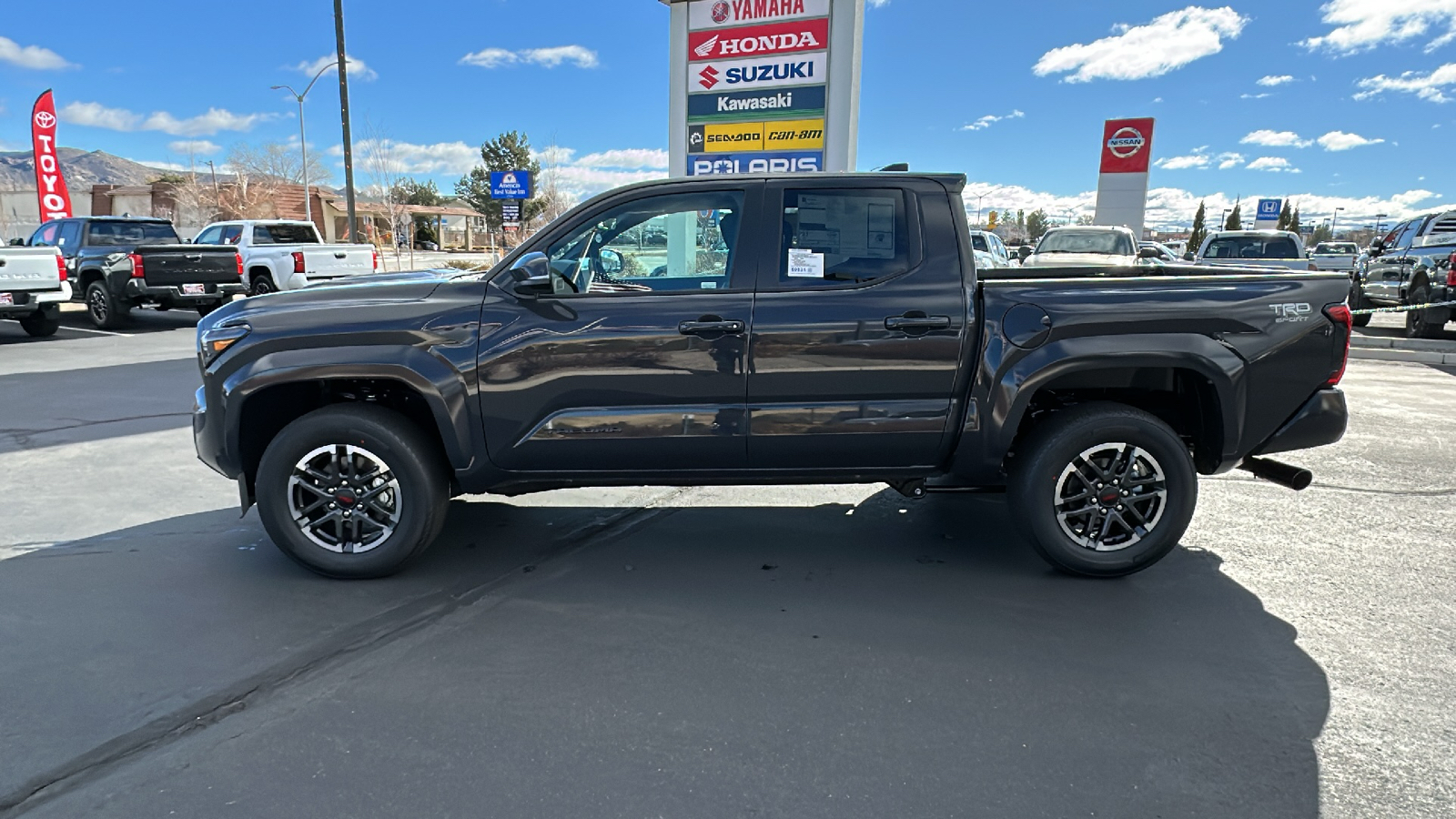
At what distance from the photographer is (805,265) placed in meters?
3.97

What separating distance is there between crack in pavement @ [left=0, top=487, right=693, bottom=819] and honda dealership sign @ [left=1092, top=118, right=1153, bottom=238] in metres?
42.0

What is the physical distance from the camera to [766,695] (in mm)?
3047

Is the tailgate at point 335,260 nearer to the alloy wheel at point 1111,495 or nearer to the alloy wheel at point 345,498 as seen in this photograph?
the alloy wheel at point 345,498

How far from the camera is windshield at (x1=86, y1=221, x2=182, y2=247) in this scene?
15.4 meters

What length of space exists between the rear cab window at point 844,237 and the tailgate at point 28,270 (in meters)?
12.5

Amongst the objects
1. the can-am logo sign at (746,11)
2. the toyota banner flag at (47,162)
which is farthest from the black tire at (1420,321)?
the toyota banner flag at (47,162)

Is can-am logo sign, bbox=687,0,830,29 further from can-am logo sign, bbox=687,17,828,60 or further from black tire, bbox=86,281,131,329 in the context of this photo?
black tire, bbox=86,281,131,329

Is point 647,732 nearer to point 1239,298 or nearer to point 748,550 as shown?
point 748,550

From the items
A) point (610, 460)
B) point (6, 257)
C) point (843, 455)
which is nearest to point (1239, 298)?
point (843, 455)

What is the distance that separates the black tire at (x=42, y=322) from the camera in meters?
13.0

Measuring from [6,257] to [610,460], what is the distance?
12251mm

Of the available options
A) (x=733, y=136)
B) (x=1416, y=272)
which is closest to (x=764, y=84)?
(x=733, y=136)

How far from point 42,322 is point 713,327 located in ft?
45.4

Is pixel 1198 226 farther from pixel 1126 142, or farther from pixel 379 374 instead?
pixel 379 374
